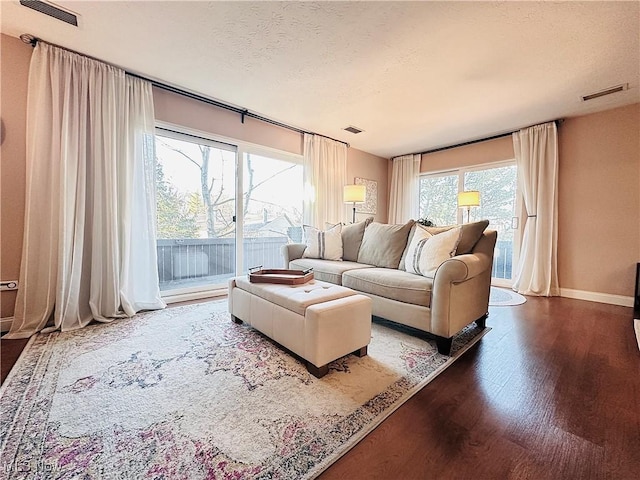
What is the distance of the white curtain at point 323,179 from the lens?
408 centimetres

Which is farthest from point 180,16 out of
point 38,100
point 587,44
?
point 587,44

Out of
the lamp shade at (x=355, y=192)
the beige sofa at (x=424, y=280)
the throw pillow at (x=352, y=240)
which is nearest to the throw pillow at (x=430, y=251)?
the beige sofa at (x=424, y=280)

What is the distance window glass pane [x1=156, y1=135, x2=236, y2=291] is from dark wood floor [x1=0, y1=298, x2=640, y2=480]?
4.61 ft

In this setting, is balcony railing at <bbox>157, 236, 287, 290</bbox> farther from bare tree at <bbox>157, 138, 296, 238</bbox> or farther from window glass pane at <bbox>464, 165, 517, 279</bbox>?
window glass pane at <bbox>464, 165, 517, 279</bbox>

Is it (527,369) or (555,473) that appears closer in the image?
(555,473)

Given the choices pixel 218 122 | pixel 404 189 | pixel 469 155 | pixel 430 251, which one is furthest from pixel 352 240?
pixel 469 155

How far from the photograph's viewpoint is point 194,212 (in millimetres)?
3182

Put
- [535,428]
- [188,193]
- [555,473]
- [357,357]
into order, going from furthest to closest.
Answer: [188,193], [357,357], [535,428], [555,473]

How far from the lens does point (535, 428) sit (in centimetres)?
115

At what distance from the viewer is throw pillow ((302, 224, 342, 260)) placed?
3.18 metres

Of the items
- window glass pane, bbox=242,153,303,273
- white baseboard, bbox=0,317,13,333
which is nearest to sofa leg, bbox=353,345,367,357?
window glass pane, bbox=242,153,303,273

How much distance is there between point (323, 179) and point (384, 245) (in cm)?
190

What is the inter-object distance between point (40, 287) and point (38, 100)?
1500 millimetres

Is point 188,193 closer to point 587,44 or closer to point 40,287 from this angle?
point 40,287
